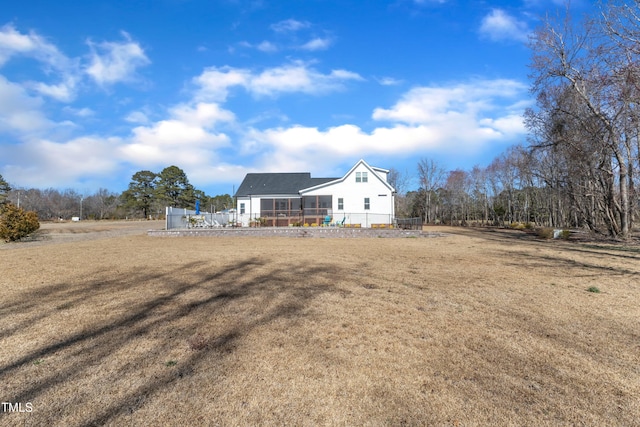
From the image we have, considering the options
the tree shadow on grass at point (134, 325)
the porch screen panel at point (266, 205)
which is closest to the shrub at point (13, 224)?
the tree shadow on grass at point (134, 325)

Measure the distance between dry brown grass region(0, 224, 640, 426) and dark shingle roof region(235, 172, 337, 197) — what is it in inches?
889

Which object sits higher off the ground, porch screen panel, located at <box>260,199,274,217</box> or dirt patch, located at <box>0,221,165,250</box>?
porch screen panel, located at <box>260,199,274,217</box>

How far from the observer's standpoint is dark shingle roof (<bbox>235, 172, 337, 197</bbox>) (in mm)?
29219

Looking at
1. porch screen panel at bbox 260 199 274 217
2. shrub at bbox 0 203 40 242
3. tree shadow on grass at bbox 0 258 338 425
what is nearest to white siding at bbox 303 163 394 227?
porch screen panel at bbox 260 199 274 217

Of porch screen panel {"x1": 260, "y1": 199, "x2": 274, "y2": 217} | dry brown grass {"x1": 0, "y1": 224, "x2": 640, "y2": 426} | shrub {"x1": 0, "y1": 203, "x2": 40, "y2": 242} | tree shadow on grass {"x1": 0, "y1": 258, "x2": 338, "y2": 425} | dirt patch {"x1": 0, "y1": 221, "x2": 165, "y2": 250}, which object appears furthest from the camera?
porch screen panel {"x1": 260, "y1": 199, "x2": 274, "y2": 217}

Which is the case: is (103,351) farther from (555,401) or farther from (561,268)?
(561,268)

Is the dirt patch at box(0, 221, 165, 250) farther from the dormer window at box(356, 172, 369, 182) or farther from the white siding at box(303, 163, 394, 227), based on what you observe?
the dormer window at box(356, 172, 369, 182)

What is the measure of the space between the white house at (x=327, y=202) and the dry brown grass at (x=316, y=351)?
19655 millimetres

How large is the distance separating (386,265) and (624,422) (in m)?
6.82

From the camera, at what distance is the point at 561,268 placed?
A: 885 cm

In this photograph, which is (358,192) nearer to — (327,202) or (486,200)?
(327,202)

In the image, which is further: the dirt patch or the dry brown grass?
the dirt patch

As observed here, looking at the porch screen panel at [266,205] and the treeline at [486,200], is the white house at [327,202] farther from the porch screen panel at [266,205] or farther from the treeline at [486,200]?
the treeline at [486,200]

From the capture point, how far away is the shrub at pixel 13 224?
50.0ft
